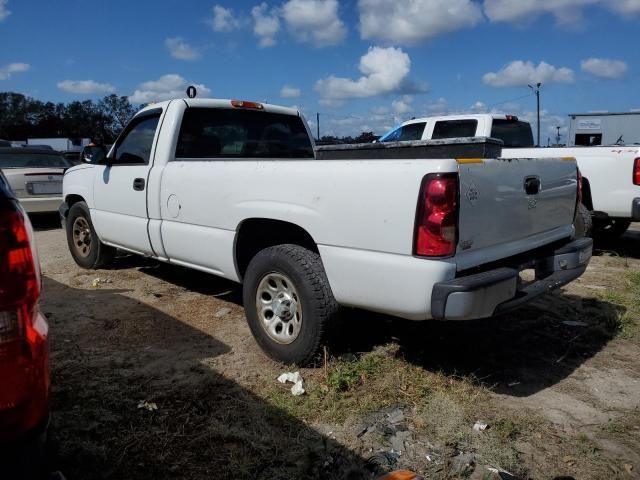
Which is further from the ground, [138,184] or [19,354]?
[138,184]

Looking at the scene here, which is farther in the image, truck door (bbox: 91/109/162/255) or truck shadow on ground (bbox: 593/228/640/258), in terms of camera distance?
truck shadow on ground (bbox: 593/228/640/258)

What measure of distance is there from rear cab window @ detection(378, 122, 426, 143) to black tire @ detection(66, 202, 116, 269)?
5572 mm

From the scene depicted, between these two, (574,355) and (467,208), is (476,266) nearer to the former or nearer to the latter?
(467,208)

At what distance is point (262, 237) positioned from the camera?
3.97m

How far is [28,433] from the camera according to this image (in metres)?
1.38

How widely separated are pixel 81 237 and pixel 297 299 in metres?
3.89

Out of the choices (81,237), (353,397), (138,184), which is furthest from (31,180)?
(353,397)

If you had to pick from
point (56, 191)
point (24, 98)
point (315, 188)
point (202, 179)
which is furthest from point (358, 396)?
point (24, 98)

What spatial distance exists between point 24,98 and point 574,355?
118m

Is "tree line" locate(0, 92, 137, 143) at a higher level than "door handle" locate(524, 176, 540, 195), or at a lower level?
higher

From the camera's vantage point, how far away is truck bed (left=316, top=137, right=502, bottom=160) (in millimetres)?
3305

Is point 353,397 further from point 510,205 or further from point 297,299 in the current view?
point 510,205

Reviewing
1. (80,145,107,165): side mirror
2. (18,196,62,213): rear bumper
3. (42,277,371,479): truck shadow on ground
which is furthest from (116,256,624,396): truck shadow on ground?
(18,196,62,213): rear bumper

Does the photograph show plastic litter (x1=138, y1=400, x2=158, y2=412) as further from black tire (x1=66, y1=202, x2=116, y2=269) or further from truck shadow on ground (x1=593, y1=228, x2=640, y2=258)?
truck shadow on ground (x1=593, y1=228, x2=640, y2=258)
